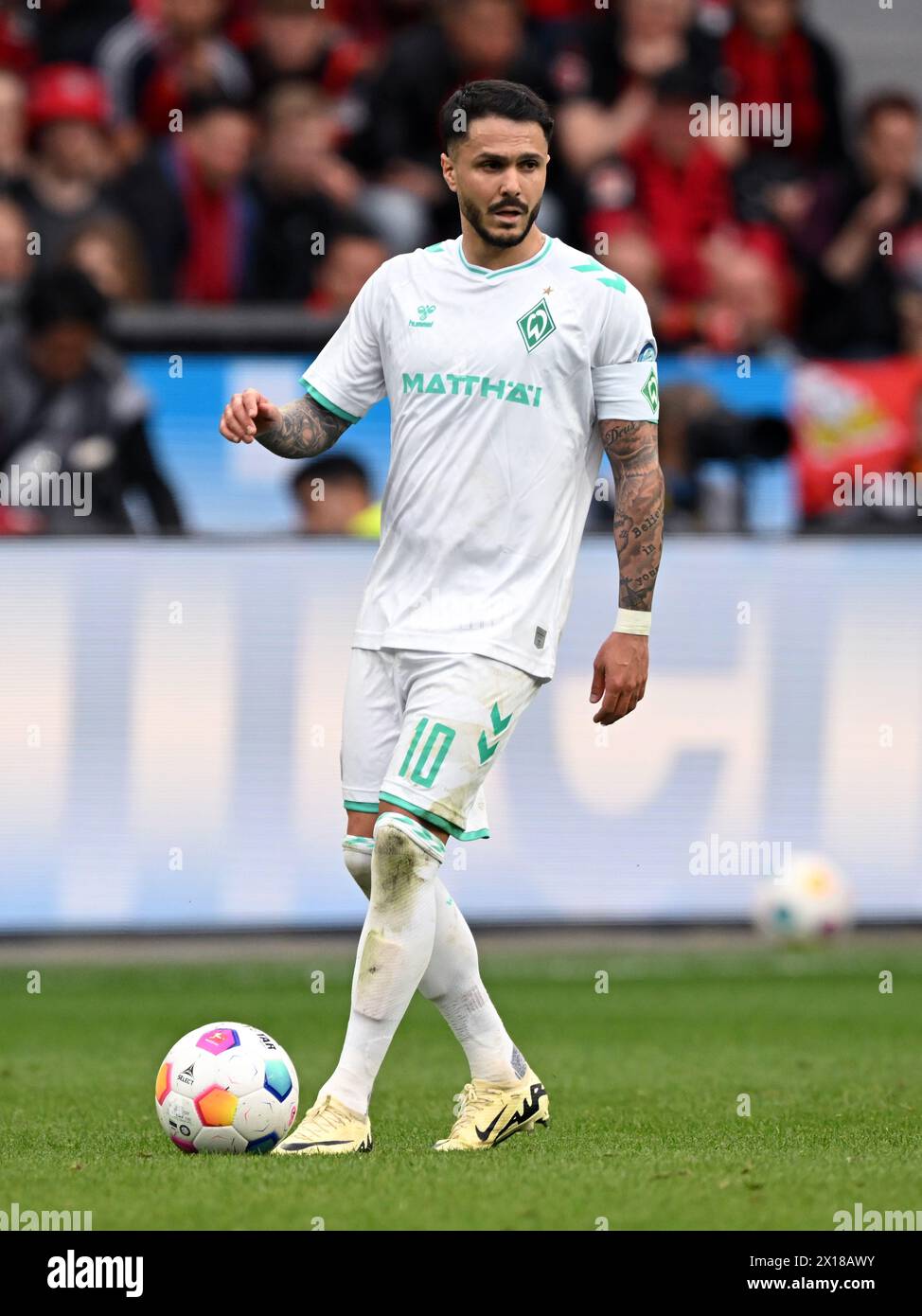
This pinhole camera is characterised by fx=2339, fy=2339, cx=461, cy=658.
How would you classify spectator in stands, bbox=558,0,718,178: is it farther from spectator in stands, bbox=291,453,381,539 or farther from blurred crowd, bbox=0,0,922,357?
spectator in stands, bbox=291,453,381,539

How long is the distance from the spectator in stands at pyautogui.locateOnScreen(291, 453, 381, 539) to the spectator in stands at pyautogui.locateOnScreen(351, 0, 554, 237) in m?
2.93

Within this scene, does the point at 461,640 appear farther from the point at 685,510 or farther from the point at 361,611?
the point at 685,510

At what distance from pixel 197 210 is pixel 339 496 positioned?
3.15 metres

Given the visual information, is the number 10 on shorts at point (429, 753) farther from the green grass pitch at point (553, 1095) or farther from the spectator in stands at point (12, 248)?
the spectator in stands at point (12, 248)

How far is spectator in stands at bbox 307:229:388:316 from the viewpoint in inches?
544

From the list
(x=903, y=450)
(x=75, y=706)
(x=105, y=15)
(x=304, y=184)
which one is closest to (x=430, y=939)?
(x=75, y=706)

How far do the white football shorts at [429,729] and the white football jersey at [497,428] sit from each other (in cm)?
5

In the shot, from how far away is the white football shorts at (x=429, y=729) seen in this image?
5.72m

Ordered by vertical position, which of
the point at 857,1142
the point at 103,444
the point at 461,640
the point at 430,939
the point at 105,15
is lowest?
the point at 857,1142

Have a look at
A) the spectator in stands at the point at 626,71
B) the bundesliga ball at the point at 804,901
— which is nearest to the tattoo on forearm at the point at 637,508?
the bundesliga ball at the point at 804,901

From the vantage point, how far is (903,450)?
13359 mm

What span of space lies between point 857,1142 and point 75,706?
6.08 meters
